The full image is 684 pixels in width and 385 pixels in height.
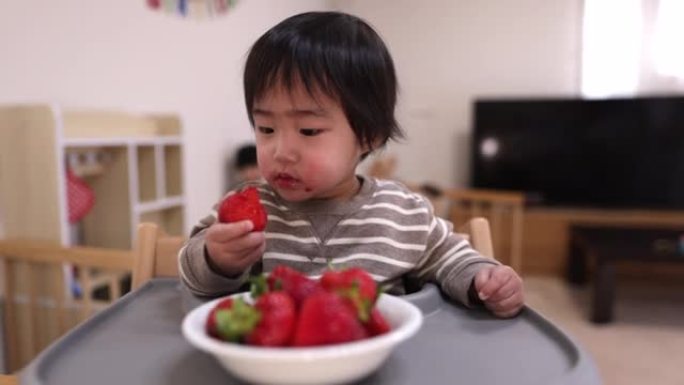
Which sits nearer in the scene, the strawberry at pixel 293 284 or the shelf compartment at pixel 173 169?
the strawberry at pixel 293 284

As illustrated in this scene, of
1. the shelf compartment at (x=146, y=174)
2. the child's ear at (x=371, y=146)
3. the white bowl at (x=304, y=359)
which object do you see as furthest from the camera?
the shelf compartment at (x=146, y=174)

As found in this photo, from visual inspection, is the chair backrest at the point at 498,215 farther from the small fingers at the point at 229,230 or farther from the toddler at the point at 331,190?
the small fingers at the point at 229,230

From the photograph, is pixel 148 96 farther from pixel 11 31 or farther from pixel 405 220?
pixel 405 220

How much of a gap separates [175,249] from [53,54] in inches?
36.2

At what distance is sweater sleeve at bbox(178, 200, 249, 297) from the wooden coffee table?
2.11 meters

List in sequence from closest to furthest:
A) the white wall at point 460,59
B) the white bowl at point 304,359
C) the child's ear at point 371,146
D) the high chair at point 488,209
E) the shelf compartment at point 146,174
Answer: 1. the white bowl at point 304,359
2. the child's ear at point 371,146
3. the shelf compartment at point 146,174
4. the high chair at point 488,209
5. the white wall at point 460,59

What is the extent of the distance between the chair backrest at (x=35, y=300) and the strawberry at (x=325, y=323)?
3.19 ft

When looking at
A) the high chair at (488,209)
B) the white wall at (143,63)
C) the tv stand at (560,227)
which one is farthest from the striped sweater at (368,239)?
the tv stand at (560,227)

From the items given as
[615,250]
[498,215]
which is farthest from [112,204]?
[498,215]

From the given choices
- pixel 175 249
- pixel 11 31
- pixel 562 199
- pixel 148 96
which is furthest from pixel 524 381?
pixel 562 199

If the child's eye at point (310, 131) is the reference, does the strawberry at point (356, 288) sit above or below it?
below

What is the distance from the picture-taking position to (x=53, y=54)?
1.43 meters

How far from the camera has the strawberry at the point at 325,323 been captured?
1.28ft

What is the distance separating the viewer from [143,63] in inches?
71.1
